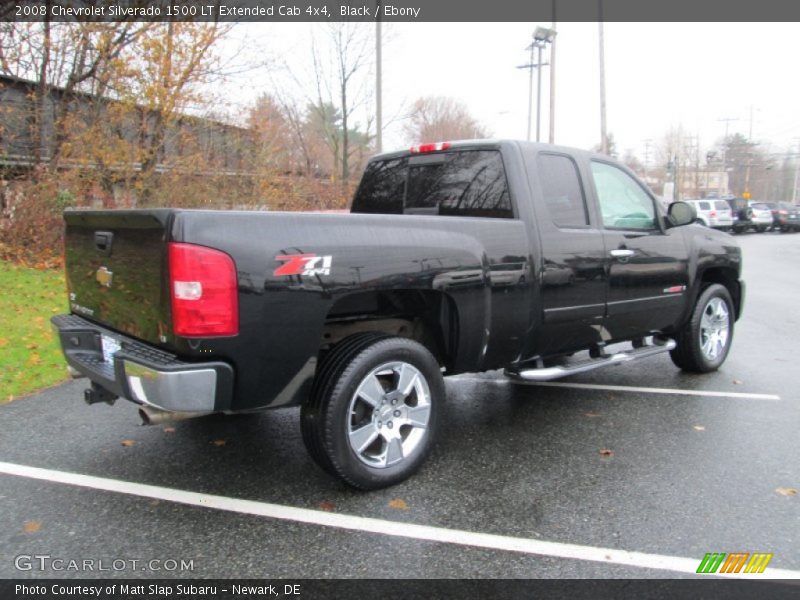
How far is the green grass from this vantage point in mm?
5230

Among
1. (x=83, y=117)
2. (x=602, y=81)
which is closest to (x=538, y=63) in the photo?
(x=602, y=81)

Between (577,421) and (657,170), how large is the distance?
84.0m

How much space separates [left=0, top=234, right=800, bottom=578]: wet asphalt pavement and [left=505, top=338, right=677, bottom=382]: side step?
42 centimetres

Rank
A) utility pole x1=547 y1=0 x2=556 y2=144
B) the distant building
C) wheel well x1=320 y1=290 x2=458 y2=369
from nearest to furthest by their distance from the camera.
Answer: wheel well x1=320 y1=290 x2=458 y2=369, the distant building, utility pole x1=547 y1=0 x2=556 y2=144

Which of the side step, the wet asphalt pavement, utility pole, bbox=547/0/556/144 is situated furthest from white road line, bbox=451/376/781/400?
utility pole, bbox=547/0/556/144

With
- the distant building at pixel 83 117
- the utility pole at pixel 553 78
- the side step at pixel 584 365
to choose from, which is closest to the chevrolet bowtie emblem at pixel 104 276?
the side step at pixel 584 365

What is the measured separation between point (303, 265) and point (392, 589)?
1.50 metres

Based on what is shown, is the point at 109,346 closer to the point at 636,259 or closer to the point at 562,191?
the point at 562,191

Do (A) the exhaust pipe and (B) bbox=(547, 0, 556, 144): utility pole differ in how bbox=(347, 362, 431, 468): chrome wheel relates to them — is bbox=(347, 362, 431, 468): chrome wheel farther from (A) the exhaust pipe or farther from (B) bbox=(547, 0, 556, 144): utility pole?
(B) bbox=(547, 0, 556, 144): utility pole

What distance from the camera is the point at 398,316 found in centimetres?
373

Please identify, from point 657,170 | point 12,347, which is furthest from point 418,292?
point 657,170

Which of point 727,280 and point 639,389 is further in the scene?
point 727,280

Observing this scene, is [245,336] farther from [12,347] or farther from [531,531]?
[12,347]

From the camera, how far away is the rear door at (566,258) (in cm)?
401
